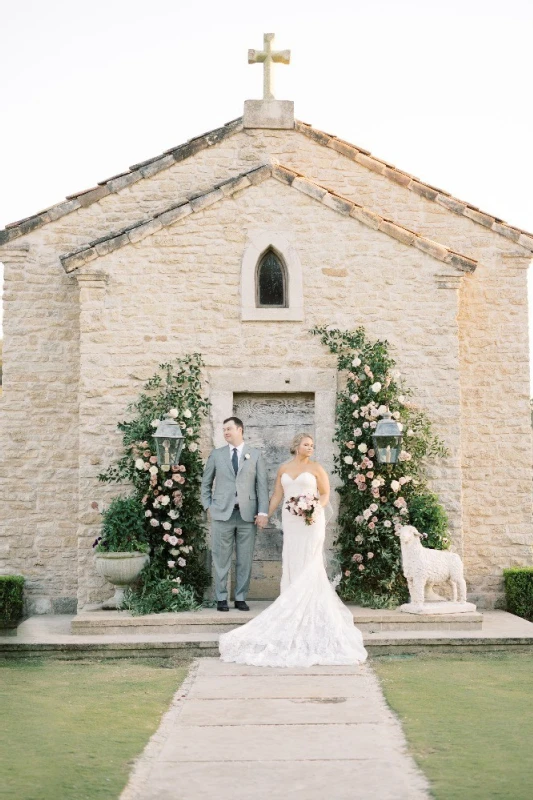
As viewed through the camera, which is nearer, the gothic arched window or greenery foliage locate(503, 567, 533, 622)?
the gothic arched window

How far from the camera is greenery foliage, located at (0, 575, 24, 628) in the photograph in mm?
12469

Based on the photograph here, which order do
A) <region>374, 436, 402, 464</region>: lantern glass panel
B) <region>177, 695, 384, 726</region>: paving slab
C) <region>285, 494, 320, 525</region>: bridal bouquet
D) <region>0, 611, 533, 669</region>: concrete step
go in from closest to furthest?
<region>177, 695, 384, 726</region>: paving slab, <region>0, 611, 533, 669</region>: concrete step, <region>285, 494, 320, 525</region>: bridal bouquet, <region>374, 436, 402, 464</region>: lantern glass panel

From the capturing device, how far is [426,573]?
1089 cm

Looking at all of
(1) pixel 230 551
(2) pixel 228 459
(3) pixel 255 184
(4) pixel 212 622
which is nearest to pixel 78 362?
(2) pixel 228 459

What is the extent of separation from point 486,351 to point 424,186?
7.56 feet

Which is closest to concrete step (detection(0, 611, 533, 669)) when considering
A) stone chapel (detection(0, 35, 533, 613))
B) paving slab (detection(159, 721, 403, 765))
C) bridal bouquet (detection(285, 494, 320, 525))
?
bridal bouquet (detection(285, 494, 320, 525))

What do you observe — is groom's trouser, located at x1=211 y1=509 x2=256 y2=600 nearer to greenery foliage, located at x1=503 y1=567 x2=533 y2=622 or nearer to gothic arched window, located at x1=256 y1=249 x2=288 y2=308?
gothic arched window, located at x1=256 y1=249 x2=288 y2=308

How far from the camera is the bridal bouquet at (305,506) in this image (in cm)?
1038

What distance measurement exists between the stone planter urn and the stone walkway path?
7.02 feet

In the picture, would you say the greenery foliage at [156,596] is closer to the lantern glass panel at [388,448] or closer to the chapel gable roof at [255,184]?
the lantern glass panel at [388,448]

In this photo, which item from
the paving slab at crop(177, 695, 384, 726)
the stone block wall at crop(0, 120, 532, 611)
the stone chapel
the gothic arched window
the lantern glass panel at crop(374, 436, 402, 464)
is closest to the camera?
the paving slab at crop(177, 695, 384, 726)

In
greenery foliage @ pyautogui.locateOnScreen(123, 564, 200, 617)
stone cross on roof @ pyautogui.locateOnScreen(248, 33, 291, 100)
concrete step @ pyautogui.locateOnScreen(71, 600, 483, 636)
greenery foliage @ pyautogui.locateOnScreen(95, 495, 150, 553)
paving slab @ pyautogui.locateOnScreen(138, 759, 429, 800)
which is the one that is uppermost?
stone cross on roof @ pyautogui.locateOnScreen(248, 33, 291, 100)

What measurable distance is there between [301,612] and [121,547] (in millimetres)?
2217

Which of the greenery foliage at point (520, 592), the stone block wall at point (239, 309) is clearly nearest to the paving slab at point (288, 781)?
the stone block wall at point (239, 309)
